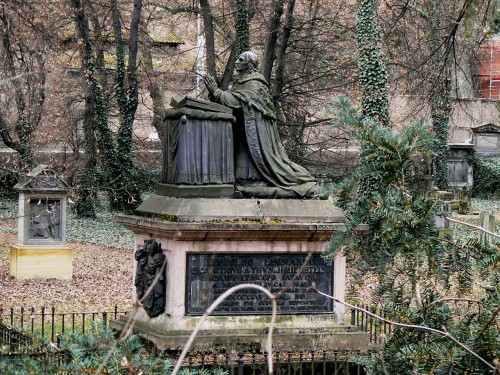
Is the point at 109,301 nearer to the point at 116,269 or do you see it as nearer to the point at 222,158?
the point at 116,269

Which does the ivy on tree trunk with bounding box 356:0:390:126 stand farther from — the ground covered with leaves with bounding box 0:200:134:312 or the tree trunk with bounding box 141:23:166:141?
the tree trunk with bounding box 141:23:166:141

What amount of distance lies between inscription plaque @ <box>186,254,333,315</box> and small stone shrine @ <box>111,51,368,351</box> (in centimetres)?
1

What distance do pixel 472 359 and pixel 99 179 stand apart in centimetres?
2752

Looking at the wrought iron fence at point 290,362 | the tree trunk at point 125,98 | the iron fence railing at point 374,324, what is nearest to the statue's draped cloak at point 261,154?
the iron fence railing at point 374,324

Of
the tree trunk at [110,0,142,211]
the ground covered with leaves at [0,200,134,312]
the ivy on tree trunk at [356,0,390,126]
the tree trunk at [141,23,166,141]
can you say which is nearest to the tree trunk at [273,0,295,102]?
the ivy on tree trunk at [356,0,390,126]

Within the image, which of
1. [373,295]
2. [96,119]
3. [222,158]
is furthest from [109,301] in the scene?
[96,119]

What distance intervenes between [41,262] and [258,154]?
10349 mm

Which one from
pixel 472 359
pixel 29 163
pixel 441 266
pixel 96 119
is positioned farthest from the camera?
pixel 96 119

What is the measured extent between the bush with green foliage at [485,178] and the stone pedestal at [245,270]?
117 ft

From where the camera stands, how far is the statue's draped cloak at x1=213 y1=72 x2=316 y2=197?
11.0 meters

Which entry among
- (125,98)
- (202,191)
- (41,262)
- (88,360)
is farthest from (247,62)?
(125,98)

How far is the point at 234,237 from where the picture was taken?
34.4ft

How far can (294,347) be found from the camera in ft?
34.6

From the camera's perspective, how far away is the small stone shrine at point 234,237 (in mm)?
10375
